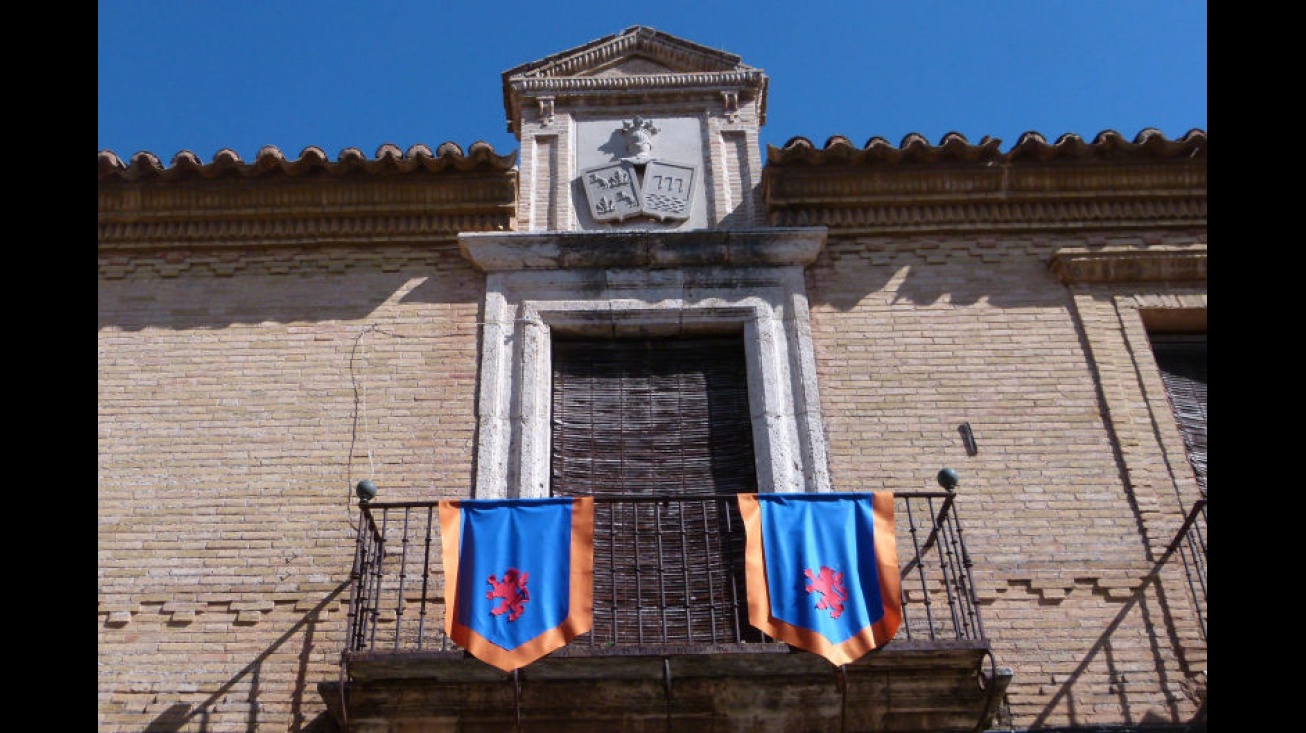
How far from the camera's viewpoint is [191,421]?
286 inches

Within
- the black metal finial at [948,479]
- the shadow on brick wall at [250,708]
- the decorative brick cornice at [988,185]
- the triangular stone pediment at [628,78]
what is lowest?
the shadow on brick wall at [250,708]

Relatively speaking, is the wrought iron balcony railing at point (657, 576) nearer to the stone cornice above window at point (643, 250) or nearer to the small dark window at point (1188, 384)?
the small dark window at point (1188, 384)

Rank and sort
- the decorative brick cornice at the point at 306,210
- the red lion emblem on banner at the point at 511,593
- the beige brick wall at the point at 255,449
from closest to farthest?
the red lion emblem on banner at the point at 511,593, the beige brick wall at the point at 255,449, the decorative brick cornice at the point at 306,210

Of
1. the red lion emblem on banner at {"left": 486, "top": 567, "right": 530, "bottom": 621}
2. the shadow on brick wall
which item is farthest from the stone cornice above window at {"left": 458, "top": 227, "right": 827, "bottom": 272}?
the shadow on brick wall

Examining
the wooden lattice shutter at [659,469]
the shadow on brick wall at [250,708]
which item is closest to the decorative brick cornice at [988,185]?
the wooden lattice shutter at [659,469]

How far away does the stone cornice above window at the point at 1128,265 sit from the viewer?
7.96 metres

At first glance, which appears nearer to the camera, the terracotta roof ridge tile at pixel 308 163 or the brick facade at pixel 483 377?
the brick facade at pixel 483 377

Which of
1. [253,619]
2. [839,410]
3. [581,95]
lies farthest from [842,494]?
[581,95]

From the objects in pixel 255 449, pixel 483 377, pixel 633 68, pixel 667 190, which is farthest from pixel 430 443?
pixel 633 68

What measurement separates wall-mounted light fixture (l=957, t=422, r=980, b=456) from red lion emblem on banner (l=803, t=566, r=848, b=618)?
64.8 inches

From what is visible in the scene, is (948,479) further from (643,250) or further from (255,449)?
(255,449)

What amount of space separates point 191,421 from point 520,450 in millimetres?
1974
